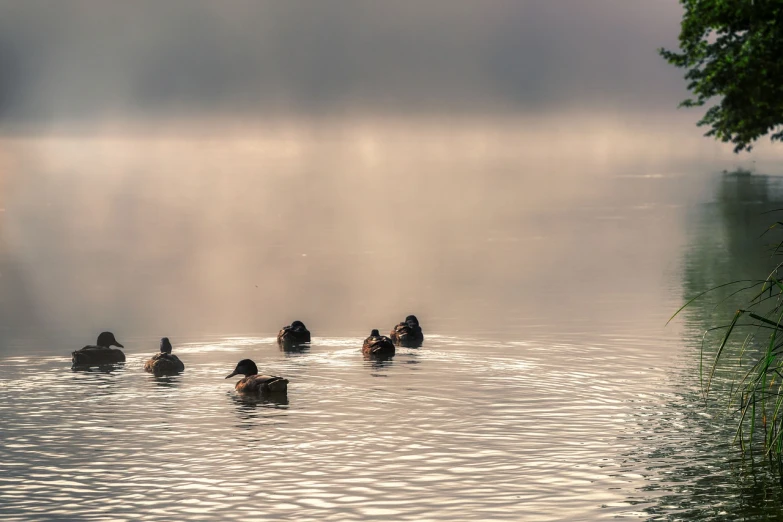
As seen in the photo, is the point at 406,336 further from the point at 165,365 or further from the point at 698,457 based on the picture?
the point at 698,457

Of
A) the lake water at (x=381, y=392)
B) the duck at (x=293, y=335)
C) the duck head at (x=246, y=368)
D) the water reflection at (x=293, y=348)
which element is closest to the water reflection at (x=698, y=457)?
the lake water at (x=381, y=392)

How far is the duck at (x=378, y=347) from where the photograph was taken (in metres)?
31.3

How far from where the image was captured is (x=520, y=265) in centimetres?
6025

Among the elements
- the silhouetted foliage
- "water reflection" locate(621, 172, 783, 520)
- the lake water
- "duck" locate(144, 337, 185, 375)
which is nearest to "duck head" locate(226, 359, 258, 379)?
the lake water

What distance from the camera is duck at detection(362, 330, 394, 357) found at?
103 feet

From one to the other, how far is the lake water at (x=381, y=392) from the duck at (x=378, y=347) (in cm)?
60

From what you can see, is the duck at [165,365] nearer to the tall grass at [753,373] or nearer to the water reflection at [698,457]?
the water reflection at [698,457]

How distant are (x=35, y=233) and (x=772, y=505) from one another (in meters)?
82.0

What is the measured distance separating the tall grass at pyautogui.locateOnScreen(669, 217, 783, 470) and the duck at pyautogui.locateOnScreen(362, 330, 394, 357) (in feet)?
24.2

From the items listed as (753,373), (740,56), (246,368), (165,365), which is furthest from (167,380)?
(740,56)

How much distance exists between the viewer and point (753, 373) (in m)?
28.0

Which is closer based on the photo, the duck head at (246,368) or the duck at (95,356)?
the duck head at (246,368)

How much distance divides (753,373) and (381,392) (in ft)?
26.5

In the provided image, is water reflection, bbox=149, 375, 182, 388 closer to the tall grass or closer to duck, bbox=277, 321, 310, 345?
duck, bbox=277, 321, 310, 345
